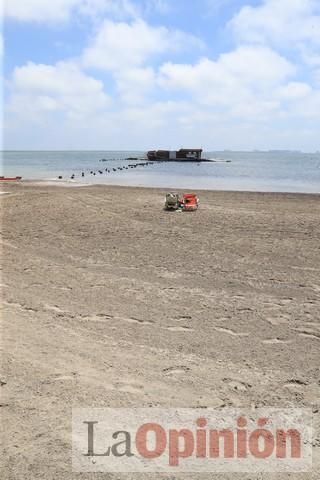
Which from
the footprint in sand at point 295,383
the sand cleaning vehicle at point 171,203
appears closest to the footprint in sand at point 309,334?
the footprint in sand at point 295,383

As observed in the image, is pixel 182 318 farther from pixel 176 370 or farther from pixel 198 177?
pixel 198 177

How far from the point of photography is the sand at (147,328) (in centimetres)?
350

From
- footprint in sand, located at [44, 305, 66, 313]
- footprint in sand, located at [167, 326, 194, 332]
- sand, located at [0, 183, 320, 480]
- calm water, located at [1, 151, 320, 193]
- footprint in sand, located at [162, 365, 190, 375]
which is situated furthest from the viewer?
calm water, located at [1, 151, 320, 193]

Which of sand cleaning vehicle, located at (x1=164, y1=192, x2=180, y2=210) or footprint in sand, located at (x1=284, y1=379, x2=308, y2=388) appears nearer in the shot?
footprint in sand, located at (x1=284, y1=379, x2=308, y2=388)

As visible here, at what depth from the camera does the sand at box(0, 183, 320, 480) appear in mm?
3502

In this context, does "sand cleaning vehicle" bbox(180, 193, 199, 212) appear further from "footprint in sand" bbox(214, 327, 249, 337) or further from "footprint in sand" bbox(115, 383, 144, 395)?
"footprint in sand" bbox(115, 383, 144, 395)

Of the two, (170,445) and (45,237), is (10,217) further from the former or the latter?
(170,445)

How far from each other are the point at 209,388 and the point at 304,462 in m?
1.07

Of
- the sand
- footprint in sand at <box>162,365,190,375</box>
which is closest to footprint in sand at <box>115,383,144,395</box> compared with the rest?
the sand

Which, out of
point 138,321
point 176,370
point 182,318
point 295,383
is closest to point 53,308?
point 138,321

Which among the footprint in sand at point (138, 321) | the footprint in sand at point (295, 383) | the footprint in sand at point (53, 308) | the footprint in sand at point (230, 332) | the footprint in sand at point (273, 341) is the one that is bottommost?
the footprint in sand at point (295, 383)

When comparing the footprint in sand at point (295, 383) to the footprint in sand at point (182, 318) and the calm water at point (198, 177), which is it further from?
the calm water at point (198, 177)

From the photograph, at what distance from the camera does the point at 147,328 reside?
5.12m

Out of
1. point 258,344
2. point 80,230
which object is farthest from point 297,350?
point 80,230
